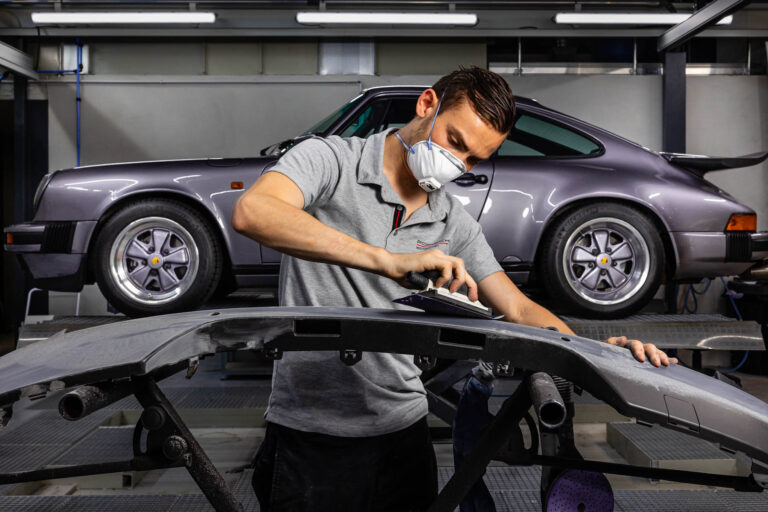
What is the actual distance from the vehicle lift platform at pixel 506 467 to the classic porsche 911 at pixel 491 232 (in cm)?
27

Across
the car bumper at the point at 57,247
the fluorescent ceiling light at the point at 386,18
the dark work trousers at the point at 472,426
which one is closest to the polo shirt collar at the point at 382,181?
the dark work trousers at the point at 472,426

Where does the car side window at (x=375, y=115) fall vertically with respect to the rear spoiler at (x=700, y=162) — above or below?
above

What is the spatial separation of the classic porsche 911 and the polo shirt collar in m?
1.68

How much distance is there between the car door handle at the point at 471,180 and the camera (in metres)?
3.27

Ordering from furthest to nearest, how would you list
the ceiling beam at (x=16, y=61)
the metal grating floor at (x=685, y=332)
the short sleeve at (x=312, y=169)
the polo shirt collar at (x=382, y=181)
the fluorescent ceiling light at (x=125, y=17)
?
the ceiling beam at (x=16, y=61) < the fluorescent ceiling light at (x=125, y=17) < the metal grating floor at (x=685, y=332) < the polo shirt collar at (x=382, y=181) < the short sleeve at (x=312, y=169)

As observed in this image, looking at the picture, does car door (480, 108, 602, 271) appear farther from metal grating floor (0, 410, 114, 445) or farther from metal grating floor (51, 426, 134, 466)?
metal grating floor (0, 410, 114, 445)

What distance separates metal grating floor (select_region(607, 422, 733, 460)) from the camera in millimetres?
2713

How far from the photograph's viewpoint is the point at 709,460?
2.69 meters

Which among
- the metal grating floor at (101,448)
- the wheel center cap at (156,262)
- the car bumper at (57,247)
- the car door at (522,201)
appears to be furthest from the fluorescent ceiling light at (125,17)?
the metal grating floor at (101,448)

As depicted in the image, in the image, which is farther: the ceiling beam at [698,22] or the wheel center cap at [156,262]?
the ceiling beam at [698,22]

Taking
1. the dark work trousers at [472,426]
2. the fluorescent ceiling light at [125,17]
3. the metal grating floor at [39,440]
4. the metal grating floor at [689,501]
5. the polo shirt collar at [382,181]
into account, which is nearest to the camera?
the polo shirt collar at [382,181]

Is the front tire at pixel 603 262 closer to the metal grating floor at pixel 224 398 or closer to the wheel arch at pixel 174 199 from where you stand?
the wheel arch at pixel 174 199

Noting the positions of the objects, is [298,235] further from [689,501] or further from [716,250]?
[716,250]

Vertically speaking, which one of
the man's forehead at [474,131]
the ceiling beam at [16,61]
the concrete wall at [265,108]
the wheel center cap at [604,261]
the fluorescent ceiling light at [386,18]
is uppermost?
the fluorescent ceiling light at [386,18]
